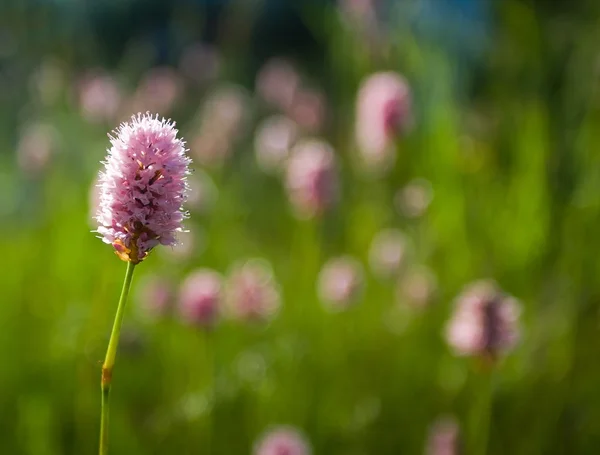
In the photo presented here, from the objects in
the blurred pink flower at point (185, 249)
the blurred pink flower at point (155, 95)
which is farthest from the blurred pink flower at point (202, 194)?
the blurred pink flower at point (155, 95)

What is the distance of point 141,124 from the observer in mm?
860


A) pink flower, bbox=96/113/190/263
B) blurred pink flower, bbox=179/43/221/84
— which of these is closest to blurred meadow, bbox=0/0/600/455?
blurred pink flower, bbox=179/43/221/84

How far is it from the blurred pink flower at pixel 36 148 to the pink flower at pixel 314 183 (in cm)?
98

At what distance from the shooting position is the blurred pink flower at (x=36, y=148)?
2646mm

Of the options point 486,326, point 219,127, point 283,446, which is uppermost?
point 219,127

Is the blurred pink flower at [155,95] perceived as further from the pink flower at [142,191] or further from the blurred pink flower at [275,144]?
the pink flower at [142,191]

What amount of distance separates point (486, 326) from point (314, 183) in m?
0.76

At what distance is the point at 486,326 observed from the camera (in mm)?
1306

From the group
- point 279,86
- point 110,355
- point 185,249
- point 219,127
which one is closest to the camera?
point 110,355

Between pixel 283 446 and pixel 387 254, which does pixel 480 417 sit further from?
pixel 387 254

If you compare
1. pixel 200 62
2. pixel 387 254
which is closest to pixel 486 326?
pixel 387 254

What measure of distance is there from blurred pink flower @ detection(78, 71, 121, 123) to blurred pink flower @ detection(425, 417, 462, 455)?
1.74m

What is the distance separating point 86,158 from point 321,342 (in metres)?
1.28

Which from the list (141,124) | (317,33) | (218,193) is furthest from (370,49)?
(141,124)
